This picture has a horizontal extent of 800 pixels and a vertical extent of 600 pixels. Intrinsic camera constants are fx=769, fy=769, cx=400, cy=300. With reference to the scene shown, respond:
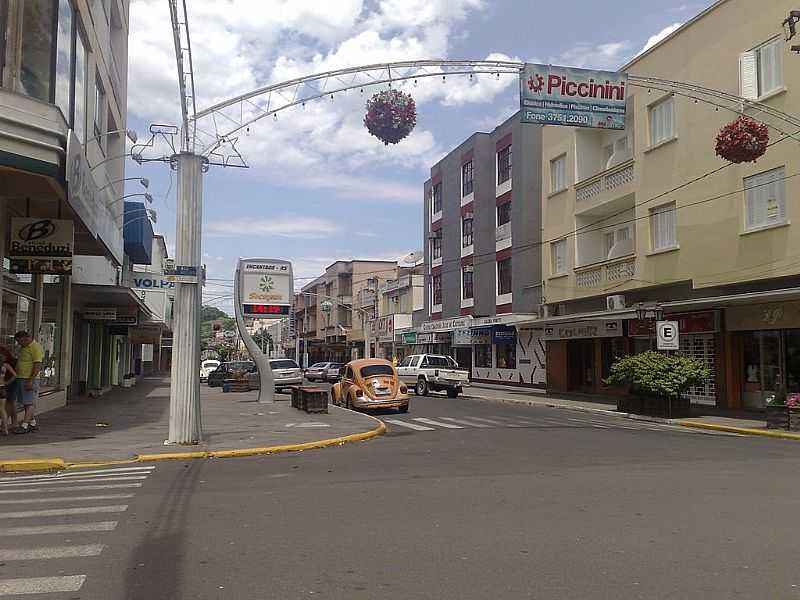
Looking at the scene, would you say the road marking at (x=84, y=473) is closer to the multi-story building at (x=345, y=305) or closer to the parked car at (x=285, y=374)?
the parked car at (x=285, y=374)

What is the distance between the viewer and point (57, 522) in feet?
24.5

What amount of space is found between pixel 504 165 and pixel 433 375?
1550 cm

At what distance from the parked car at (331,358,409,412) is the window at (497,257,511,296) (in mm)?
19474

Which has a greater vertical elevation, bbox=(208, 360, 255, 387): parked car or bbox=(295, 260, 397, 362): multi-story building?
bbox=(295, 260, 397, 362): multi-story building

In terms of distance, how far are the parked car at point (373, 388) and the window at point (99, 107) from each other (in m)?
10.7

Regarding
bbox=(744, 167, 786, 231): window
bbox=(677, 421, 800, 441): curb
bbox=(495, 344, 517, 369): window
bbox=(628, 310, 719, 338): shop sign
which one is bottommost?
bbox=(677, 421, 800, 441): curb

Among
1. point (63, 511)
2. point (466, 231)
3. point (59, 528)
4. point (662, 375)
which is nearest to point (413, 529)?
point (59, 528)

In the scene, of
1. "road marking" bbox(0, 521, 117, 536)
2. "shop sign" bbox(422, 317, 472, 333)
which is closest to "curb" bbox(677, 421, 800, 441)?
"road marking" bbox(0, 521, 117, 536)

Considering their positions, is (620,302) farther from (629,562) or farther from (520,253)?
(629,562)

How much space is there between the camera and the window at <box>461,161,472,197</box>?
48.3 meters

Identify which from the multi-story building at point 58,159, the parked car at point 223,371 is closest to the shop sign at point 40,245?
the multi-story building at point 58,159

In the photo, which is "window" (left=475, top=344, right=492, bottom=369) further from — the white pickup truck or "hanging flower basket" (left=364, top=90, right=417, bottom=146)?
"hanging flower basket" (left=364, top=90, right=417, bottom=146)

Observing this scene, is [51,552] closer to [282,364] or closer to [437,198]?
[282,364]

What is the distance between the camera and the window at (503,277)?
4266 cm
